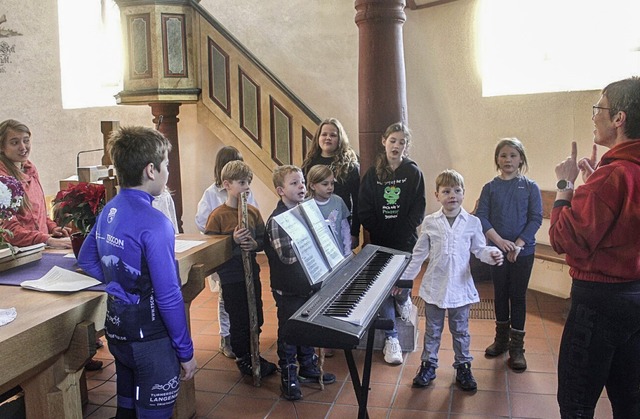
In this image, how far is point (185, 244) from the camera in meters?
3.50

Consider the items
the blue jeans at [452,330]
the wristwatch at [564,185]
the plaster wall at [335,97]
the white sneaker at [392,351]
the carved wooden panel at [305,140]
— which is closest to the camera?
the wristwatch at [564,185]

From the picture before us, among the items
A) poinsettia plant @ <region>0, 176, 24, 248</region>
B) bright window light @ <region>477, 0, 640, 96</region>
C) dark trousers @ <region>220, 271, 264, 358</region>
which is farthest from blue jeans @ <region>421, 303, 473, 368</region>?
bright window light @ <region>477, 0, 640, 96</region>

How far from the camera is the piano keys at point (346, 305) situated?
7.09ft

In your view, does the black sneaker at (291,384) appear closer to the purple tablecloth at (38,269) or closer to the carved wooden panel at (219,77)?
the purple tablecloth at (38,269)

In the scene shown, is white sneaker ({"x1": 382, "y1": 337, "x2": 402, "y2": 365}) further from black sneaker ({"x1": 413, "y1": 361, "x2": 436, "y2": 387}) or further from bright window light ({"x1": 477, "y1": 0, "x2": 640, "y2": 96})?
bright window light ({"x1": 477, "y1": 0, "x2": 640, "y2": 96})

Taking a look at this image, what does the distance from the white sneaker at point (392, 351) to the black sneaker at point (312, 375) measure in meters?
0.46

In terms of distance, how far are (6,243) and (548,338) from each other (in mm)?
3777

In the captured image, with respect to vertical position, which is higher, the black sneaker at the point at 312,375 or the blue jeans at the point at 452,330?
the blue jeans at the point at 452,330

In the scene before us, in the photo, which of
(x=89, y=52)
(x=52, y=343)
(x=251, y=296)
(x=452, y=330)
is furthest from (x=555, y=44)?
(x=89, y=52)

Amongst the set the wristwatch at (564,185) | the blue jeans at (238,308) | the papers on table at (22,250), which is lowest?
the blue jeans at (238,308)

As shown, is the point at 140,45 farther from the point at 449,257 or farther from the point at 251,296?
the point at 449,257

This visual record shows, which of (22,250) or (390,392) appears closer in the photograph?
A: (22,250)

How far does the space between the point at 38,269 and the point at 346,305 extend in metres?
1.56

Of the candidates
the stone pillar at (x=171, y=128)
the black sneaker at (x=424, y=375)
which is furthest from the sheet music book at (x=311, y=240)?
the stone pillar at (x=171, y=128)
